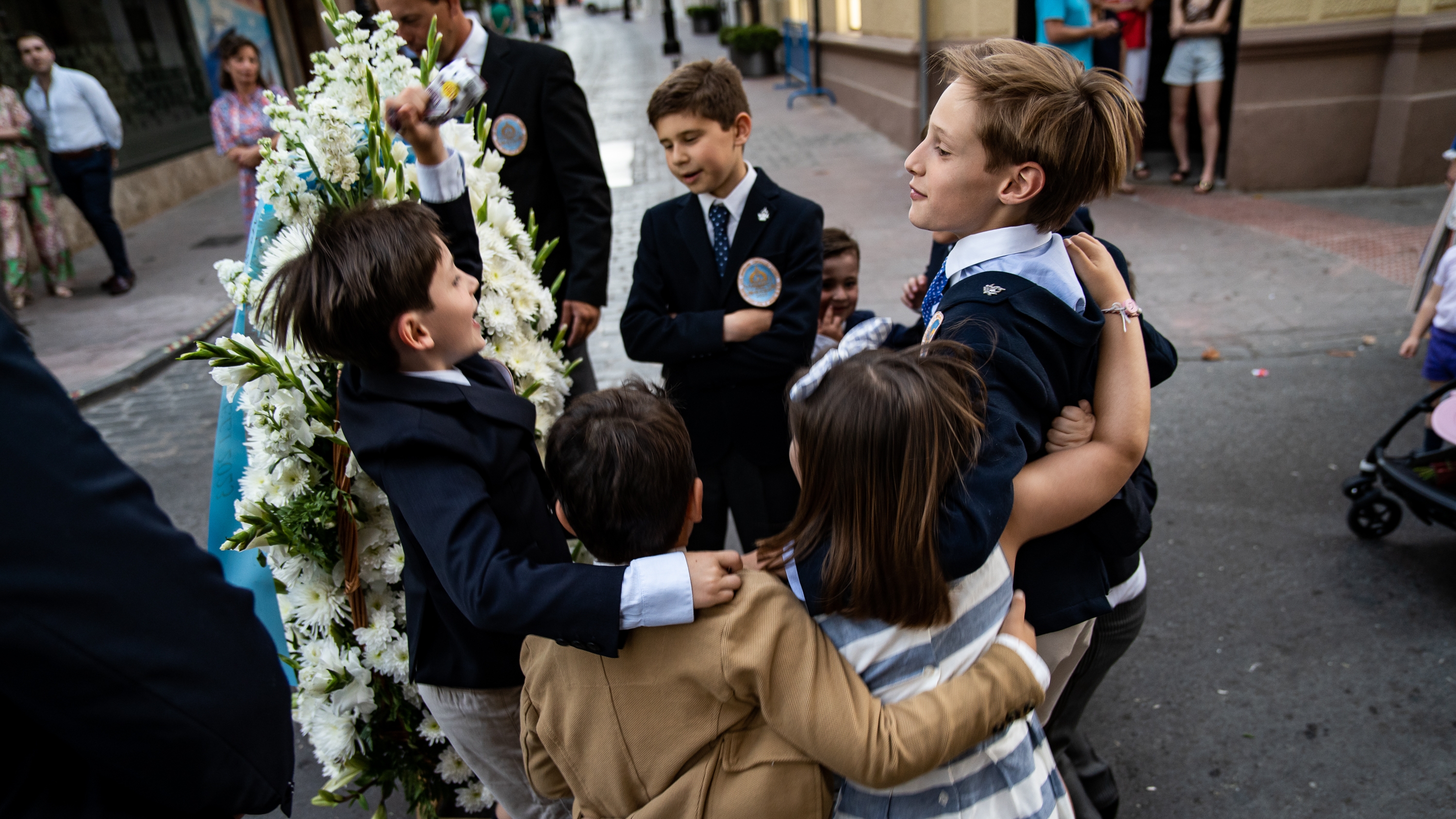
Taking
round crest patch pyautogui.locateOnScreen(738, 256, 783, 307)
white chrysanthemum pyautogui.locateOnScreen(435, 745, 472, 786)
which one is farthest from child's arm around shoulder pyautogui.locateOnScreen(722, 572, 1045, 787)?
round crest patch pyautogui.locateOnScreen(738, 256, 783, 307)

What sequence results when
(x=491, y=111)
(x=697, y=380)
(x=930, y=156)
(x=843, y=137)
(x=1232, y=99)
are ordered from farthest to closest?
(x=843, y=137), (x=1232, y=99), (x=491, y=111), (x=697, y=380), (x=930, y=156)

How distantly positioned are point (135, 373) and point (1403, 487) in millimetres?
7291

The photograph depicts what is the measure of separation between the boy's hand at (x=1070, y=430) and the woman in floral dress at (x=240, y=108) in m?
6.93

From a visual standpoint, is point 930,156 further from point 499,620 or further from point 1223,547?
point 1223,547

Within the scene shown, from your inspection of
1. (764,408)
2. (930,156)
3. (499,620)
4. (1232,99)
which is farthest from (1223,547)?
(1232,99)

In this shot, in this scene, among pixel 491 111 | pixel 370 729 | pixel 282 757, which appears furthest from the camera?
pixel 491 111

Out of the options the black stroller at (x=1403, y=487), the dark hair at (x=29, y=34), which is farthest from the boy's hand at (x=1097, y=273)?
the dark hair at (x=29, y=34)

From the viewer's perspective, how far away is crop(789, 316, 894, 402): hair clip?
144 centimetres

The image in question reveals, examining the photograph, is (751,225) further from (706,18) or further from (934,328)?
(706,18)

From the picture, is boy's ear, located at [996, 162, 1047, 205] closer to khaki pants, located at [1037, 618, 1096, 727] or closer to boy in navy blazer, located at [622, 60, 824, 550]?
khaki pants, located at [1037, 618, 1096, 727]

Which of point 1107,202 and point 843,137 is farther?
point 843,137

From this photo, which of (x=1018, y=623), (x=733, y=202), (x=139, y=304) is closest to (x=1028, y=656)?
(x=1018, y=623)

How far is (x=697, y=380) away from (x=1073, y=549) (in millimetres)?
1260

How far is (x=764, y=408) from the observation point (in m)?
2.64
